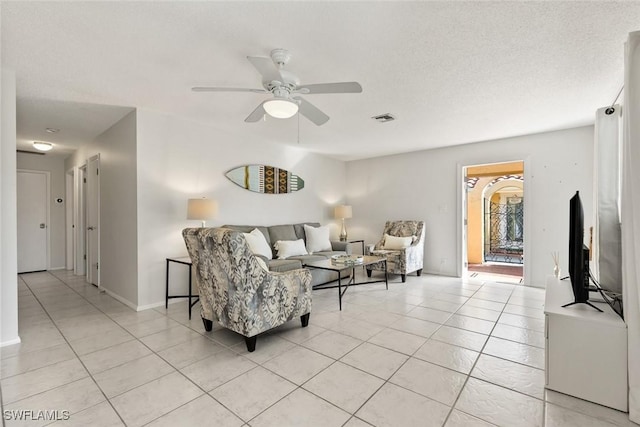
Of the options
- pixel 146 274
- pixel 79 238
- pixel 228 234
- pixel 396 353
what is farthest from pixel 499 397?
pixel 79 238

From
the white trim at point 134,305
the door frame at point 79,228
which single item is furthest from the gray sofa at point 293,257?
the door frame at point 79,228

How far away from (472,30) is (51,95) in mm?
3942

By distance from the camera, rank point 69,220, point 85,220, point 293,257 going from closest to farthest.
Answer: point 293,257, point 85,220, point 69,220

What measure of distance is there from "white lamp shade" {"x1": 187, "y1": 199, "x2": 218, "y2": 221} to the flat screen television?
11.5ft

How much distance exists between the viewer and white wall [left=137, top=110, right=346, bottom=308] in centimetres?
354

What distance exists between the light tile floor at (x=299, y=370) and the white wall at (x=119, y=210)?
505 millimetres

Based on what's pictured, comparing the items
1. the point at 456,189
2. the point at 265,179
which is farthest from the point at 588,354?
the point at 265,179

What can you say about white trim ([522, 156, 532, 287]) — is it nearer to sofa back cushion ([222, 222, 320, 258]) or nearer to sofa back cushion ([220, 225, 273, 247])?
sofa back cushion ([222, 222, 320, 258])

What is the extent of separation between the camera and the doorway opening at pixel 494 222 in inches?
265

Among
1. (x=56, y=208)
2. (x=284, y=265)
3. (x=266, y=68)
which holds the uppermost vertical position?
(x=266, y=68)

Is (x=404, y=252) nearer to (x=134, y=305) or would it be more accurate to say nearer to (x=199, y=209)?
(x=199, y=209)

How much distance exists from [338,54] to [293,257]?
2962 mm

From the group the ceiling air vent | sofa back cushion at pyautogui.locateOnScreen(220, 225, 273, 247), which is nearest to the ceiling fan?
the ceiling air vent

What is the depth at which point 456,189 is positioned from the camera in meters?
5.27
